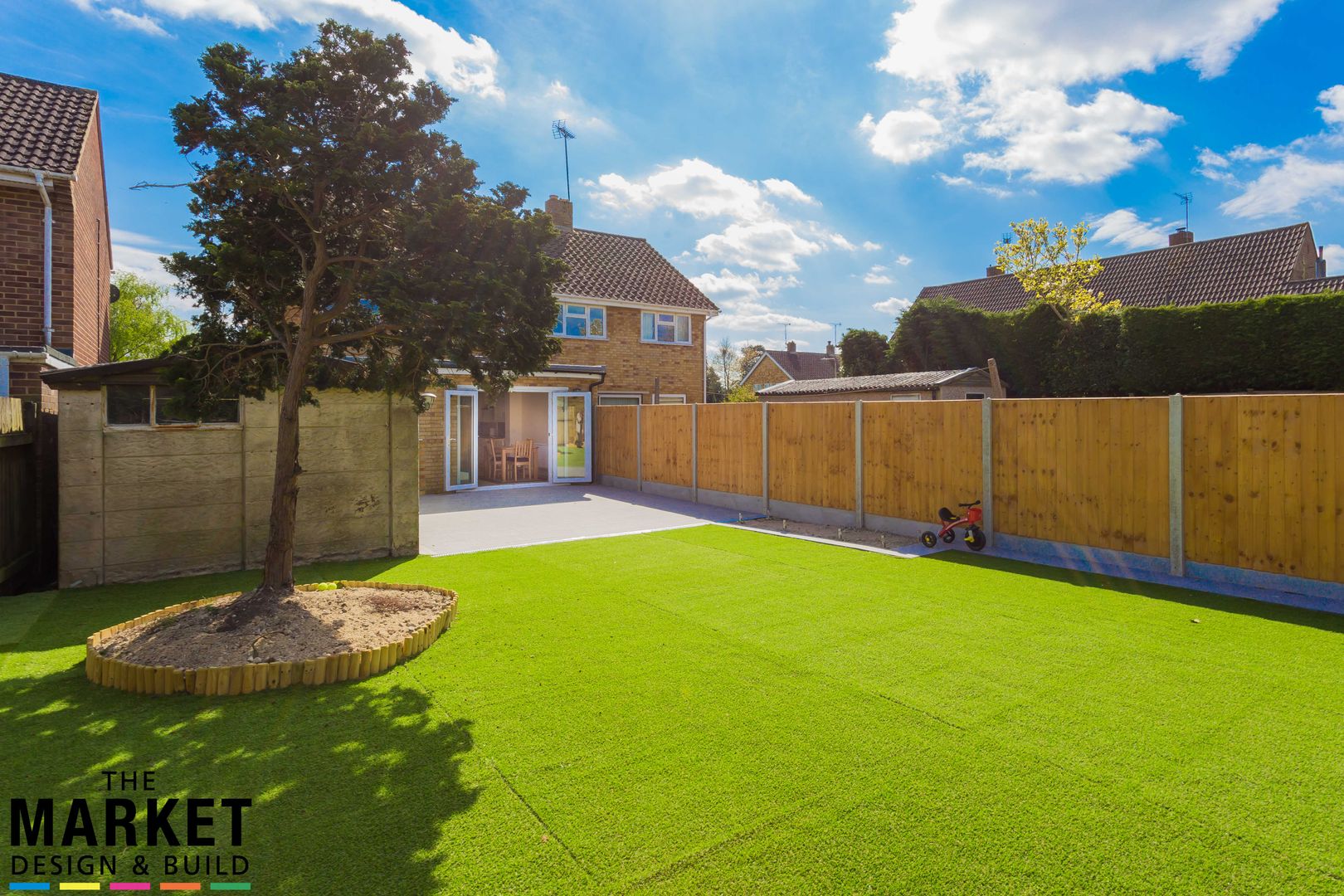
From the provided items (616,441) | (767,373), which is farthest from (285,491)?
(767,373)

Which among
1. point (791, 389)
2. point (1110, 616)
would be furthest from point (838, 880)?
point (791, 389)

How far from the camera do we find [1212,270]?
83.6 feet

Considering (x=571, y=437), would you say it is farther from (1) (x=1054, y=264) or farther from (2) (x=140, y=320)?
(2) (x=140, y=320)

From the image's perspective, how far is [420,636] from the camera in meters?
5.16

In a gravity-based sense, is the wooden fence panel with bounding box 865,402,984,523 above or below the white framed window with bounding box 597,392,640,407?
below

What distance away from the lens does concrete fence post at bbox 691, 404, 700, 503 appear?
14.2m

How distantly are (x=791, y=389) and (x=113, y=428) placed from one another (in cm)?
1857

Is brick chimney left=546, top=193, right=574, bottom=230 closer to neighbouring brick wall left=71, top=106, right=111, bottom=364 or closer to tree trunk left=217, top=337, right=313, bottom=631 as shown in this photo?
neighbouring brick wall left=71, top=106, right=111, bottom=364

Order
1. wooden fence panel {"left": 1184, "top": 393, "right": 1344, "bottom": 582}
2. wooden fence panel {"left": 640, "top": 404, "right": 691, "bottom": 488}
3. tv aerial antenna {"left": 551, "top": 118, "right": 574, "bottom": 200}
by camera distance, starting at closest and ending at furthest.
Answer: wooden fence panel {"left": 1184, "top": 393, "right": 1344, "bottom": 582}
wooden fence panel {"left": 640, "top": 404, "right": 691, "bottom": 488}
tv aerial antenna {"left": 551, "top": 118, "right": 574, "bottom": 200}

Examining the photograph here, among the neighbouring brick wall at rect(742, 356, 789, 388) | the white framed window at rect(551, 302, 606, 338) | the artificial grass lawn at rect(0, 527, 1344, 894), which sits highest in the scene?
the neighbouring brick wall at rect(742, 356, 789, 388)

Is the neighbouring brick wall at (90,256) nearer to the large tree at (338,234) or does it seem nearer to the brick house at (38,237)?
the brick house at (38,237)

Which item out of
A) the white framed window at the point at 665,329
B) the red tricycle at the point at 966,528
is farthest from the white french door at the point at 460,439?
the red tricycle at the point at 966,528

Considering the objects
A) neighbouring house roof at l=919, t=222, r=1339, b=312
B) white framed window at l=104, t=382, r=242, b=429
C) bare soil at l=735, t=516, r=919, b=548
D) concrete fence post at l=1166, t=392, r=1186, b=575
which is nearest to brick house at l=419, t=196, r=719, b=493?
bare soil at l=735, t=516, r=919, b=548

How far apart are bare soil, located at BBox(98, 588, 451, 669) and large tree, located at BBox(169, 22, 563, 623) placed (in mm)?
285
